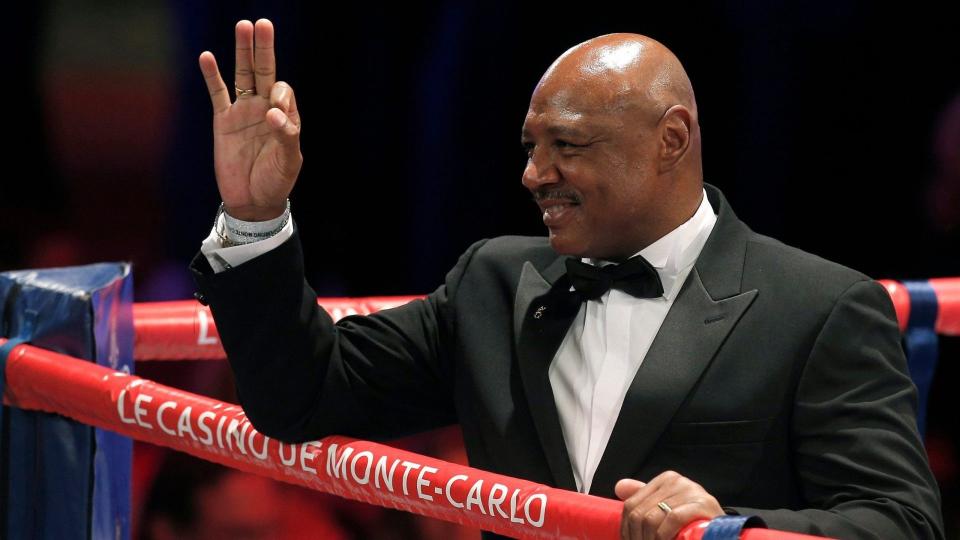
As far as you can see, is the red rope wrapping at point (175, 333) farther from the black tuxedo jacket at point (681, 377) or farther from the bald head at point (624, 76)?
the bald head at point (624, 76)

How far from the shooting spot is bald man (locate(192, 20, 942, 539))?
1.46 meters

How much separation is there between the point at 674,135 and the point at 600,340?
28 centimetres

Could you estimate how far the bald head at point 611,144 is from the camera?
1.60 m

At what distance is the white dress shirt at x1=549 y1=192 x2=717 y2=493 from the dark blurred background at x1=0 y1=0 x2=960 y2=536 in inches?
62.4

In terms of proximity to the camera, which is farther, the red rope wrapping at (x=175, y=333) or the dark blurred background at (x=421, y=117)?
the dark blurred background at (x=421, y=117)

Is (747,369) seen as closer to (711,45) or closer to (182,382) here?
(182,382)

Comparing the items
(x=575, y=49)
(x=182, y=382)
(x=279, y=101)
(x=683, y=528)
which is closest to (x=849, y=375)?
(x=683, y=528)

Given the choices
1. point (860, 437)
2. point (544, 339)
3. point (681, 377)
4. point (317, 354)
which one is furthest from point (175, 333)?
point (860, 437)

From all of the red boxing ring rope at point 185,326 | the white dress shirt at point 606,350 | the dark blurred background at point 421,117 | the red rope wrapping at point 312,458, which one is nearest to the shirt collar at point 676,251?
the white dress shirt at point 606,350

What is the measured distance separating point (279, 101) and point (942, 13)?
6.99 ft

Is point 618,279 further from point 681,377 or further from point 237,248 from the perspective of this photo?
point 237,248

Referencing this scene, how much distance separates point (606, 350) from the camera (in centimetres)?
161

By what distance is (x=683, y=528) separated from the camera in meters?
1.19

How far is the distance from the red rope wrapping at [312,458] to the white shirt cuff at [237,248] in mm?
195
